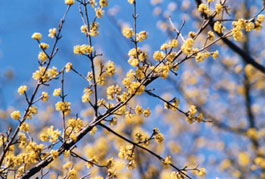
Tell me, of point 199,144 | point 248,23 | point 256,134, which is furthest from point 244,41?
point 248,23

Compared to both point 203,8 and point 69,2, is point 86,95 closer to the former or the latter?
point 69,2

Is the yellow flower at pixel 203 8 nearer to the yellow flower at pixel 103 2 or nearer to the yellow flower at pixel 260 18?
the yellow flower at pixel 260 18

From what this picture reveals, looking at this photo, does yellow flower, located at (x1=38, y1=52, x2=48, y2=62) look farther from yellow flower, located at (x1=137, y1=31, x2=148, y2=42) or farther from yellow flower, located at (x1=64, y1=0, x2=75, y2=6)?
yellow flower, located at (x1=137, y1=31, x2=148, y2=42)

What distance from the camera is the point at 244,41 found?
913cm

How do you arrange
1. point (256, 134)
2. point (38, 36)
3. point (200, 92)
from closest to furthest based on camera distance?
point (38, 36)
point (256, 134)
point (200, 92)

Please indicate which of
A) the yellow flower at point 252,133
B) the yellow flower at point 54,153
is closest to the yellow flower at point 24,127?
the yellow flower at point 54,153

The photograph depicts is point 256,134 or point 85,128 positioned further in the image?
point 256,134

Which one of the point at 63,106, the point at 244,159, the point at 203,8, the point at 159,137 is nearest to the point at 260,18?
the point at 203,8

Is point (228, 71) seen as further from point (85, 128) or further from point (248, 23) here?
point (85, 128)

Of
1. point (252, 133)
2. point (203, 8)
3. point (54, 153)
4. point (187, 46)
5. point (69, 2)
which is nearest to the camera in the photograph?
point (54, 153)

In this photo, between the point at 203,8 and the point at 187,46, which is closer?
the point at 187,46

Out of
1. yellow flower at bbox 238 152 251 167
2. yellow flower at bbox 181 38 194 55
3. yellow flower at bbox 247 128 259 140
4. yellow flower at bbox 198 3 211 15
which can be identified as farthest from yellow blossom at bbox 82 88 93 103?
yellow flower at bbox 238 152 251 167

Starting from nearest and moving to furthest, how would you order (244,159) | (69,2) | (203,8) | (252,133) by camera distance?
1. (69,2)
2. (203,8)
3. (252,133)
4. (244,159)

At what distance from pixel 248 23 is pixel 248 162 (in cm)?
684
